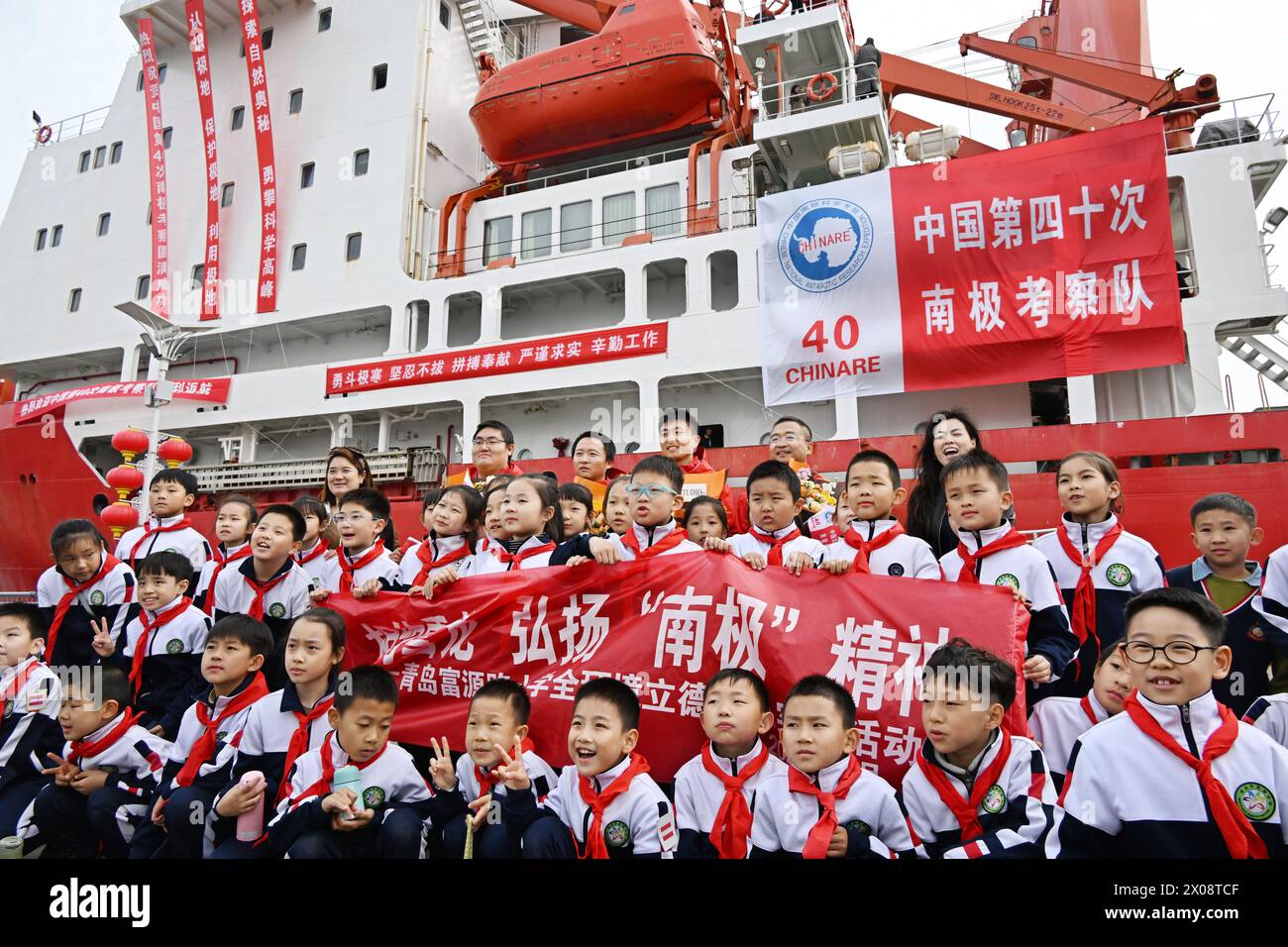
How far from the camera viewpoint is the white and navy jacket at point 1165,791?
5.86ft

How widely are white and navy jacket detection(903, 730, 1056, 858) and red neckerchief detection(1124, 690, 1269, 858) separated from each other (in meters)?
0.34

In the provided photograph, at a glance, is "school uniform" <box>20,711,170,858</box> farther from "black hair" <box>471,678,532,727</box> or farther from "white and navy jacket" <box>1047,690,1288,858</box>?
"white and navy jacket" <box>1047,690,1288,858</box>

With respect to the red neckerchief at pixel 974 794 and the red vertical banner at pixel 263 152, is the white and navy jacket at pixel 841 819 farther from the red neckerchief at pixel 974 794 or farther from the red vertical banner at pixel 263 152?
the red vertical banner at pixel 263 152

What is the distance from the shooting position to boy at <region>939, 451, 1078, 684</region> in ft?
8.63

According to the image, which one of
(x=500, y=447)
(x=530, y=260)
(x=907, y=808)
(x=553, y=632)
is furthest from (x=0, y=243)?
(x=907, y=808)

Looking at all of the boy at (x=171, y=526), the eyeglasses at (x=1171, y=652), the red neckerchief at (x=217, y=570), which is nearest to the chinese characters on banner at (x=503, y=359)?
the boy at (x=171, y=526)

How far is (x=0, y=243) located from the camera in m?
18.9

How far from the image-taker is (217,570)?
4.06 meters

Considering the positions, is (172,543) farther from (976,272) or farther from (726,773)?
(976,272)

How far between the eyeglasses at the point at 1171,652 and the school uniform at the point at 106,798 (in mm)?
3686

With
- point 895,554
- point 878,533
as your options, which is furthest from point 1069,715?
point 878,533

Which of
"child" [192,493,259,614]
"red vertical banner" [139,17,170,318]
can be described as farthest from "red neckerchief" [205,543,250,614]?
"red vertical banner" [139,17,170,318]

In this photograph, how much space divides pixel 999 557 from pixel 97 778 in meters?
3.89
